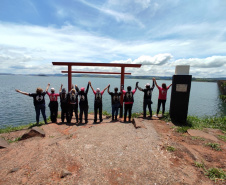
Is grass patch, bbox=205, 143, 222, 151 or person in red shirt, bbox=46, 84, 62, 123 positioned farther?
person in red shirt, bbox=46, 84, 62, 123

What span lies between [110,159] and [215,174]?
2.74 meters

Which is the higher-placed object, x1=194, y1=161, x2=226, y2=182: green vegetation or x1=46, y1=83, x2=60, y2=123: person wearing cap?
x1=46, y1=83, x2=60, y2=123: person wearing cap

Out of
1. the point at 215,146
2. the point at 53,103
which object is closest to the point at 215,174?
the point at 215,146

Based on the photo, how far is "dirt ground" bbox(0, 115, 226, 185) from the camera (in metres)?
3.41

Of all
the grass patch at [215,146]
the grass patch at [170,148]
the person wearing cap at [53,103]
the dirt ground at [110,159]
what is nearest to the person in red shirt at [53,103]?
the person wearing cap at [53,103]

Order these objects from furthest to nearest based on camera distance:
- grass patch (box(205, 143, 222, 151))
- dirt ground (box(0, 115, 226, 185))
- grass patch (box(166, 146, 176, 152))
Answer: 1. grass patch (box(205, 143, 222, 151))
2. grass patch (box(166, 146, 176, 152))
3. dirt ground (box(0, 115, 226, 185))

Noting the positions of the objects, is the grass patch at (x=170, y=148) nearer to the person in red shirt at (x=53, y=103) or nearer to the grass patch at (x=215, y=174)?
the grass patch at (x=215, y=174)

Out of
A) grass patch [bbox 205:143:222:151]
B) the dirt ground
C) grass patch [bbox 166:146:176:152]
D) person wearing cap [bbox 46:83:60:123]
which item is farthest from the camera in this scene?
person wearing cap [bbox 46:83:60:123]

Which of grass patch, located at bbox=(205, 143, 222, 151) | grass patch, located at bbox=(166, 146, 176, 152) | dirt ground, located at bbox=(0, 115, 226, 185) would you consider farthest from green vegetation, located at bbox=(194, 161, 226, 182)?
grass patch, located at bbox=(205, 143, 222, 151)

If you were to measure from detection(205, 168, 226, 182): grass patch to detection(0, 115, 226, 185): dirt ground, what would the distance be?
0.12 m

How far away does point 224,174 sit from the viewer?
361cm

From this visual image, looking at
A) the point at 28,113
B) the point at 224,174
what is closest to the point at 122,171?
the point at 224,174

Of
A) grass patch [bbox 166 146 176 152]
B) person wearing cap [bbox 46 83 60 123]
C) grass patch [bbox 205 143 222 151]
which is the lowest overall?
grass patch [bbox 205 143 222 151]

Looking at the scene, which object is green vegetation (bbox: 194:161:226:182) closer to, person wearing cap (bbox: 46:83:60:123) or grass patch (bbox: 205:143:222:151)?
grass patch (bbox: 205:143:222:151)
